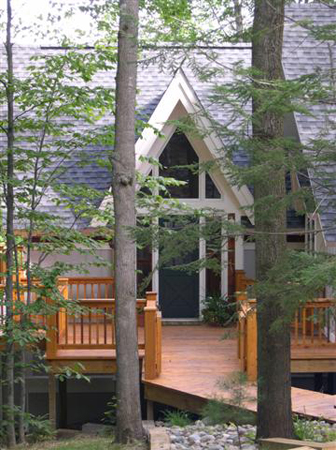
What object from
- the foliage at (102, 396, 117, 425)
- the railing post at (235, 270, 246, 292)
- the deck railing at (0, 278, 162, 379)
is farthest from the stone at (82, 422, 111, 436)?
the railing post at (235, 270, 246, 292)

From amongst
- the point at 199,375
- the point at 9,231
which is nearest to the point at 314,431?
the point at 199,375

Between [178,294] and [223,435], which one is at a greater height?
[178,294]

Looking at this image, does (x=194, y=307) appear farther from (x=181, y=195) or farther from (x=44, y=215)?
(x=44, y=215)

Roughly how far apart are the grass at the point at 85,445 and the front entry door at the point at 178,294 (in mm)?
6053

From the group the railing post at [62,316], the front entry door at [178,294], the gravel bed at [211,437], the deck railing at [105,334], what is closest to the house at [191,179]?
the front entry door at [178,294]

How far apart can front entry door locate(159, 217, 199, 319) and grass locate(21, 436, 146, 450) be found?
6053 millimetres

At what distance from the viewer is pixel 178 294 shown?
55.2ft

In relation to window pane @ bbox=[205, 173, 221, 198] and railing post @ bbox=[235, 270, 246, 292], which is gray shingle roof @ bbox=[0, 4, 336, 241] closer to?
window pane @ bbox=[205, 173, 221, 198]

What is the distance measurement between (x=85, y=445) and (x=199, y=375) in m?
2.70

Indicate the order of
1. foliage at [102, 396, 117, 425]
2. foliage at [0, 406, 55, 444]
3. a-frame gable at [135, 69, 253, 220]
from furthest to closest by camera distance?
a-frame gable at [135, 69, 253, 220] < foliage at [102, 396, 117, 425] < foliage at [0, 406, 55, 444]

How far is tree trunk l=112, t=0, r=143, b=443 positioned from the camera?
10.0 m

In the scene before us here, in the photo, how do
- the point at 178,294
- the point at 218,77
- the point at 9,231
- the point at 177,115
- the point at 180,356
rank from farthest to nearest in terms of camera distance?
1. the point at 178,294
2. the point at 177,115
3. the point at 218,77
4. the point at 180,356
5. the point at 9,231

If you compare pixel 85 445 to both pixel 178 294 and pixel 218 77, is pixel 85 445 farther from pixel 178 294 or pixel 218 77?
pixel 218 77

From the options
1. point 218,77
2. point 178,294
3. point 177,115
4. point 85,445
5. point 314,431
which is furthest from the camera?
point 178,294
